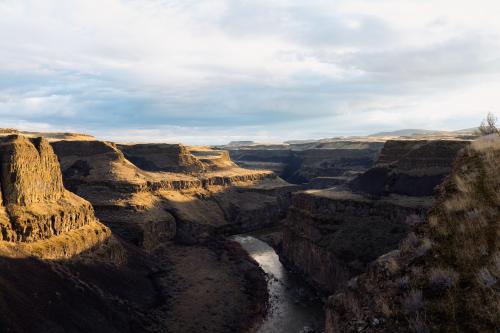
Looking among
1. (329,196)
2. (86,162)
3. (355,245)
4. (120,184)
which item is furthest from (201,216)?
(355,245)

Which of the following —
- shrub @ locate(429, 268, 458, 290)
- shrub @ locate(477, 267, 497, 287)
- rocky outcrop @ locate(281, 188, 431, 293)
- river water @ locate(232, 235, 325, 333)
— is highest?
shrub @ locate(477, 267, 497, 287)

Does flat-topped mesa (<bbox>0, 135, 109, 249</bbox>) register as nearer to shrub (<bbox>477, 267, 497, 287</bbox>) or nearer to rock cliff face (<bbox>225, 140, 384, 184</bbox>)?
shrub (<bbox>477, 267, 497, 287</bbox>)

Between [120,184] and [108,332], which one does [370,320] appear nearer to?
[108,332]

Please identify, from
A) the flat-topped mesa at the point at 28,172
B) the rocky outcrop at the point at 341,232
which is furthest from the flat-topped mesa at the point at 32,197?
the rocky outcrop at the point at 341,232

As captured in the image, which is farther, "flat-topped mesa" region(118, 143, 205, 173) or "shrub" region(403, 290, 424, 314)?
"flat-topped mesa" region(118, 143, 205, 173)

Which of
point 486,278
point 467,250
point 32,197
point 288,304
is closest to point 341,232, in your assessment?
point 288,304

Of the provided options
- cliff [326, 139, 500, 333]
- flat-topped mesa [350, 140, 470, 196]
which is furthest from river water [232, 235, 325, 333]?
cliff [326, 139, 500, 333]
